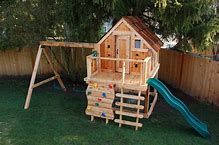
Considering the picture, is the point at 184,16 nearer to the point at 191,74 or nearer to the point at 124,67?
the point at 124,67

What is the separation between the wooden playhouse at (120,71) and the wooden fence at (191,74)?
6.94ft

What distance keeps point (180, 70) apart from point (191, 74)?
612mm

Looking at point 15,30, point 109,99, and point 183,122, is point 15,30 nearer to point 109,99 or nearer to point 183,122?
point 109,99

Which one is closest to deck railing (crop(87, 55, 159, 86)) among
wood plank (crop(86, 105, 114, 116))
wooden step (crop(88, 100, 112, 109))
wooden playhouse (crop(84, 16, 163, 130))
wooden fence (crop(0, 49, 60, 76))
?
wooden playhouse (crop(84, 16, 163, 130))

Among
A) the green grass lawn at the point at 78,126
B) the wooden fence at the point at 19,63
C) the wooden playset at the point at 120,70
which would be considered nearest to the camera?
the green grass lawn at the point at 78,126

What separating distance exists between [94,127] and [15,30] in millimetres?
5089

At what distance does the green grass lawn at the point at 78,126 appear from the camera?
22.1 feet

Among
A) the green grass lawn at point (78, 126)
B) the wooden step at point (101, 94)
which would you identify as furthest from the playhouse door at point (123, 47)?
the green grass lawn at point (78, 126)

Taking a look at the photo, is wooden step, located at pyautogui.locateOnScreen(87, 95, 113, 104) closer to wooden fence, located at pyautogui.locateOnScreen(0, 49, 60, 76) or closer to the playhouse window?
the playhouse window

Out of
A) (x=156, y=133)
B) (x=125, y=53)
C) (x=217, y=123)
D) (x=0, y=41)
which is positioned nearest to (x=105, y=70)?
(x=125, y=53)

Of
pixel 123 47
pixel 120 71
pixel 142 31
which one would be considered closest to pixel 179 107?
pixel 120 71

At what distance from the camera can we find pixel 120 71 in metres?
7.89

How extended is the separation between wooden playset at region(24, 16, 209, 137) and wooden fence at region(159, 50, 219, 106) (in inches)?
73.9

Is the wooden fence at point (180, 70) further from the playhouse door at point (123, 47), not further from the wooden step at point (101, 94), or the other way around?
the wooden step at point (101, 94)
